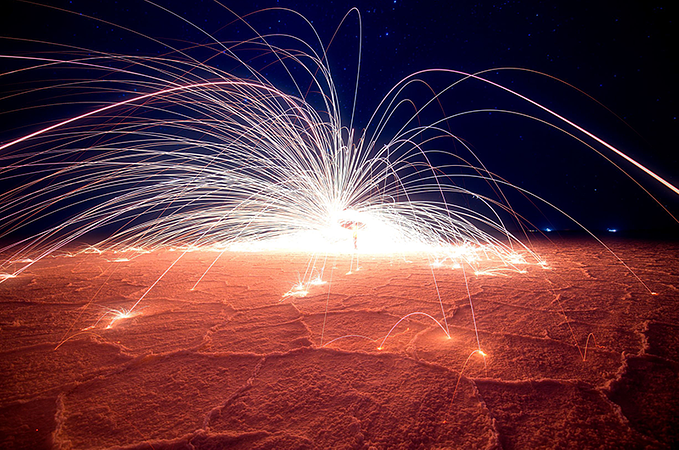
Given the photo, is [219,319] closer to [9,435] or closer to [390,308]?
[9,435]

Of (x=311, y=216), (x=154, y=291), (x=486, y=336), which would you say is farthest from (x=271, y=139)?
(x=486, y=336)

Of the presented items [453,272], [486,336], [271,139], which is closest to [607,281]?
[453,272]

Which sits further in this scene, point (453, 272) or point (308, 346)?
point (453, 272)

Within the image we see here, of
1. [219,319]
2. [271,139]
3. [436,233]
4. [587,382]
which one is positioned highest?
[271,139]

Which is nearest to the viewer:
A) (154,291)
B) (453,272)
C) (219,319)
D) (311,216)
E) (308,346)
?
(308,346)

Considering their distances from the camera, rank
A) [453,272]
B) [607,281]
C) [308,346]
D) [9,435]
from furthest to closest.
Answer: [453,272] < [607,281] < [308,346] < [9,435]

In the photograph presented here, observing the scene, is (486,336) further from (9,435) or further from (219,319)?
(9,435)

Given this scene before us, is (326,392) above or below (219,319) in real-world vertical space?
below
